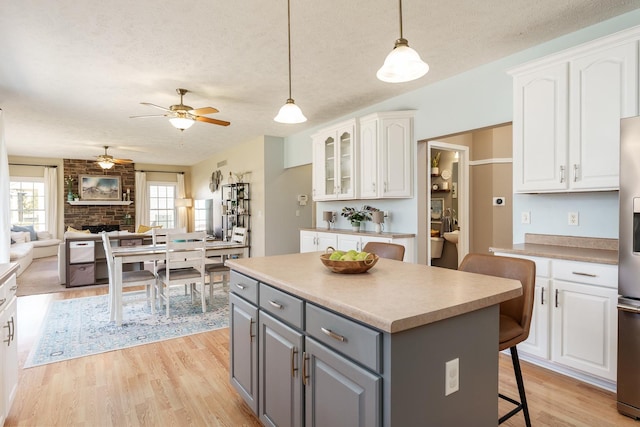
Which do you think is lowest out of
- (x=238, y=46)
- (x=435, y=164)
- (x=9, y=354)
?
(x=9, y=354)

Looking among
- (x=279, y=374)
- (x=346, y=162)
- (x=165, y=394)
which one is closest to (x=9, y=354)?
(x=165, y=394)

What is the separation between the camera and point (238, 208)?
23.2 ft

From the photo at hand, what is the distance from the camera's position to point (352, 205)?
510cm

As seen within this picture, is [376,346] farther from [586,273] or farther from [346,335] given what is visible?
[586,273]

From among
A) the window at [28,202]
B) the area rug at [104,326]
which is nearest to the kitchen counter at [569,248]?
the area rug at [104,326]

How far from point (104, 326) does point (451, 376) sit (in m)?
3.83

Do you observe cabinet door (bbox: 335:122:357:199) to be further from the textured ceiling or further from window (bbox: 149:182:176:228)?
window (bbox: 149:182:176:228)

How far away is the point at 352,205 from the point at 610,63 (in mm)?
3267

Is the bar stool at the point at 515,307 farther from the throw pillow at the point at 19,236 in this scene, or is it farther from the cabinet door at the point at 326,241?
the throw pillow at the point at 19,236

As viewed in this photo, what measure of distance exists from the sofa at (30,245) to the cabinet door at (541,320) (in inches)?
322

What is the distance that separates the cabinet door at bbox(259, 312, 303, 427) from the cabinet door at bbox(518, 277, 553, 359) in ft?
6.22

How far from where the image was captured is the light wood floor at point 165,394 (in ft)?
6.81

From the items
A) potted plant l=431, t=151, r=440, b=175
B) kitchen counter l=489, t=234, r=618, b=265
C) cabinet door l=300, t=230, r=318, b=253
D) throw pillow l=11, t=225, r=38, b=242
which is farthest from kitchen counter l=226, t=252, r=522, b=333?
throw pillow l=11, t=225, r=38, b=242

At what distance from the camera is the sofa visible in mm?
6965
